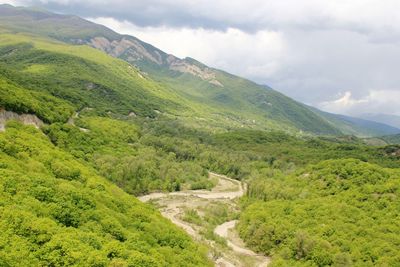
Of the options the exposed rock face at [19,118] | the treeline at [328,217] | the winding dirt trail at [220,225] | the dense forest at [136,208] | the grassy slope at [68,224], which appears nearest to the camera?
the grassy slope at [68,224]

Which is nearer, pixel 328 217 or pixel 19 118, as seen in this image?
pixel 19 118

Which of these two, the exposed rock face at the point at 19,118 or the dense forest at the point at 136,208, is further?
the exposed rock face at the point at 19,118

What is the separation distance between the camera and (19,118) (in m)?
122

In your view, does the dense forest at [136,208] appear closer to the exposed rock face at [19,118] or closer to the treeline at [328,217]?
the treeline at [328,217]

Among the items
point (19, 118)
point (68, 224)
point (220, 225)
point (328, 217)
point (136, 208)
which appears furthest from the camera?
point (220, 225)

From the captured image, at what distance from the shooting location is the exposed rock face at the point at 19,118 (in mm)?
109281

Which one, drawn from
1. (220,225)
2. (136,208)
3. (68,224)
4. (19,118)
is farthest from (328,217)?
(19,118)

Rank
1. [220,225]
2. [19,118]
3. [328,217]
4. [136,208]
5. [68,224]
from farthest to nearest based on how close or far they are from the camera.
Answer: [220,225], [328,217], [19,118], [136,208], [68,224]

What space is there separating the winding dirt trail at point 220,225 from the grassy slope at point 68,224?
28384 mm

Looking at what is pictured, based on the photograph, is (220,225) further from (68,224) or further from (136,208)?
(68,224)

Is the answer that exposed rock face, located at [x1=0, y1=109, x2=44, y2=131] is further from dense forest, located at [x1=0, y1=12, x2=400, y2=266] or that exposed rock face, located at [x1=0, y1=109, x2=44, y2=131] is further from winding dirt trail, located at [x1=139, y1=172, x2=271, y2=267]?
winding dirt trail, located at [x1=139, y1=172, x2=271, y2=267]

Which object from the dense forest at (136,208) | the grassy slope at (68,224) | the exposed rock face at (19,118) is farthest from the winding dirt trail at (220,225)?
the exposed rock face at (19,118)

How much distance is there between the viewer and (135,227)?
76.8m

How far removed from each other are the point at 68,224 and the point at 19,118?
7164 cm
